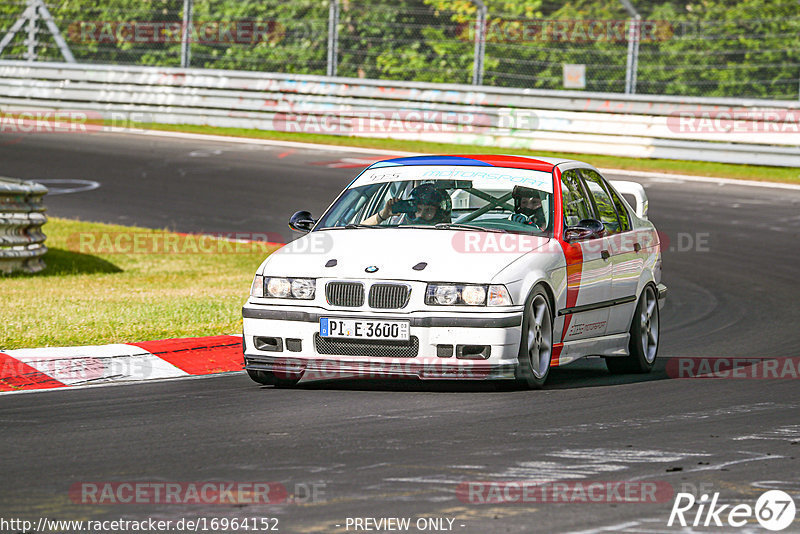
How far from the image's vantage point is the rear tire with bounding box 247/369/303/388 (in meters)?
8.37

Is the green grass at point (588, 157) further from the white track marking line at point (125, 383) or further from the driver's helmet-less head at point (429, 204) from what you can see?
the white track marking line at point (125, 383)

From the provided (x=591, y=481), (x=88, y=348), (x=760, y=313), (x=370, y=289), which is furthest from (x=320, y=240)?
(x=760, y=313)

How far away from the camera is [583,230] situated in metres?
8.73

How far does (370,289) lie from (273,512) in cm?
288

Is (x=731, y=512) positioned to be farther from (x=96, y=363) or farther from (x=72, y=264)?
(x=72, y=264)

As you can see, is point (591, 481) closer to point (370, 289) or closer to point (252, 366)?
point (370, 289)

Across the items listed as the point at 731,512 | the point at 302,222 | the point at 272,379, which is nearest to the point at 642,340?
the point at 302,222

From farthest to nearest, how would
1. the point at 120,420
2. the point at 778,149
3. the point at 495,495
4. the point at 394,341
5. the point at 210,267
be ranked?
the point at 778,149
the point at 210,267
the point at 394,341
the point at 120,420
the point at 495,495

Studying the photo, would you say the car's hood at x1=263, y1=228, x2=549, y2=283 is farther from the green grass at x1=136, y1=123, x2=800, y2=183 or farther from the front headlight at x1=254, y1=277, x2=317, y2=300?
the green grass at x1=136, y1=123, x2=800, y2=183

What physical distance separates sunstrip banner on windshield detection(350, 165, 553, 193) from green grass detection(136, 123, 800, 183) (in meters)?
13.9

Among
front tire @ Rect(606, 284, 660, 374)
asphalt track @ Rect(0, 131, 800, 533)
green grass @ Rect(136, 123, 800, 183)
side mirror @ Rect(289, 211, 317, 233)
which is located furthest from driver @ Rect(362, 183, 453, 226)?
green grass @ Rect(136, 123, 800, 183)

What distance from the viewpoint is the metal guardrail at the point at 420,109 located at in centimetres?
2294

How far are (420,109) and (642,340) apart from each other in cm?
1598

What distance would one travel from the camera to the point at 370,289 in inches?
309
